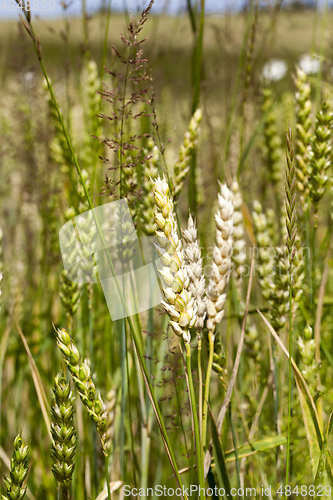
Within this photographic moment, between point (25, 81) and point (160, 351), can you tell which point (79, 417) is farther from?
point (25, 81)

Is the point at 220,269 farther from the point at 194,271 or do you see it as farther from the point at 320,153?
the point at 320,153

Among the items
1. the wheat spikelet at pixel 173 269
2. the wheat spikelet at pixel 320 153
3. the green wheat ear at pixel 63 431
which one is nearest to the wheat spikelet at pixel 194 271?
the wheat spikelet at pixel 173 269

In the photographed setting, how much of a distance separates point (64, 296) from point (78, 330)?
22 cm

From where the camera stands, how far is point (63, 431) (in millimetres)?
349

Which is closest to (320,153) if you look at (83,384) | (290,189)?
(290,189)

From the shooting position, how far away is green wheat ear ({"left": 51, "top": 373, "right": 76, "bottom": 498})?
1.13 ft

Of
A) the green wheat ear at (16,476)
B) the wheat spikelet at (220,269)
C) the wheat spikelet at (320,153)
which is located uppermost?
the wheat spikelet at (320,153)

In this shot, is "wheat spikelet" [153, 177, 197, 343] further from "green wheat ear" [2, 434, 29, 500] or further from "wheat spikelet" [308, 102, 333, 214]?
"wheat spikelet" [308, 102, 333, 214]

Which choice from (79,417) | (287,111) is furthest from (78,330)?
(287,111)

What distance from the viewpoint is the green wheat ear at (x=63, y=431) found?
0.34 meters

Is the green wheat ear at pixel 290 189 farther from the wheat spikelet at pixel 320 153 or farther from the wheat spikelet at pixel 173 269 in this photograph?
the wheat spikelet at pixel 320 153

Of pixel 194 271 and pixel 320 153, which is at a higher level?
pixel 320 153

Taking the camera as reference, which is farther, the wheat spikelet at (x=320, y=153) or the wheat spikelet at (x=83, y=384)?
the wheat spikelet at (x=320, y=153)

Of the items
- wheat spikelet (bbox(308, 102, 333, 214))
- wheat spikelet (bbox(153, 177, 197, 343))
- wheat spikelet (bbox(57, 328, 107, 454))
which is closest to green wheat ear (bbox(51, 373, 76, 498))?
wheat spikelet (bbox(57, 328, 107, 454))
